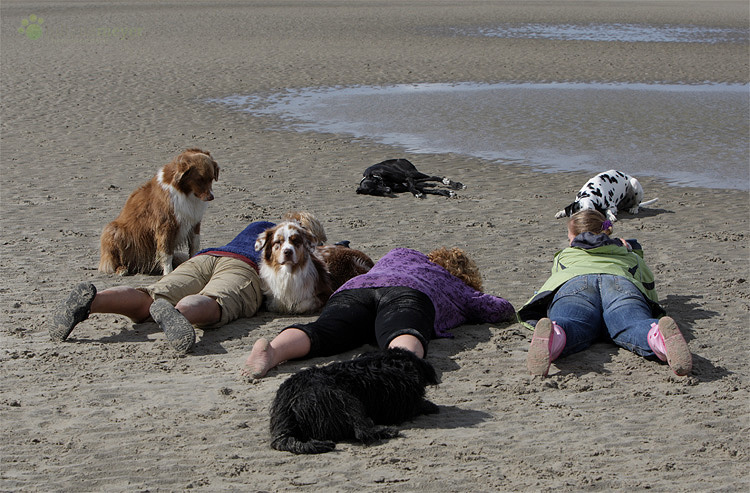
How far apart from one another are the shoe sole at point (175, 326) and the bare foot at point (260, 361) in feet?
1.94

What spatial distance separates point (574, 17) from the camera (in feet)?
146

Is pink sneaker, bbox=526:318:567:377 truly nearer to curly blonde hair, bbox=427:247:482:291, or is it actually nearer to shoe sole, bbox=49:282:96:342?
curly blonde hair, bbox=427:247:482:291

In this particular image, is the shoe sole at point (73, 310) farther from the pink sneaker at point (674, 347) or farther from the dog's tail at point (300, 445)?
the pink sneaker at point (674, 347)

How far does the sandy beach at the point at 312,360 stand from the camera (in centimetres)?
431

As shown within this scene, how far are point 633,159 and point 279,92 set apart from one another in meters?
9.97

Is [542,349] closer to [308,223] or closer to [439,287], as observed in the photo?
[439,287]

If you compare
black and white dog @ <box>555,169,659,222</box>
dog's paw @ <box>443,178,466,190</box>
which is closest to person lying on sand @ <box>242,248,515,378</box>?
black and white dog @ <box>555,169,659,222</box>

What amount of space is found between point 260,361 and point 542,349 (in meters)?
1.74

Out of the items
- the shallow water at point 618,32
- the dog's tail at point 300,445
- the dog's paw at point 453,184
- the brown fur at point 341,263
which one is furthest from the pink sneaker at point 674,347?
the shallow water at point 618,32

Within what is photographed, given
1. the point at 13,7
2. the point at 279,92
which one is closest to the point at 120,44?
the point at 279,92

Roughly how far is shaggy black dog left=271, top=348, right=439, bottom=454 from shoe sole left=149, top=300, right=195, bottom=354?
149 cm

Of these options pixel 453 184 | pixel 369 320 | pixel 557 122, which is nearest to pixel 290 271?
pixel 369 320

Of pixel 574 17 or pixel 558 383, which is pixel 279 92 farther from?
pixel 574 17

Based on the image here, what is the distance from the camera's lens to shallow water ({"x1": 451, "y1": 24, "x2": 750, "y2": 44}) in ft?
109
